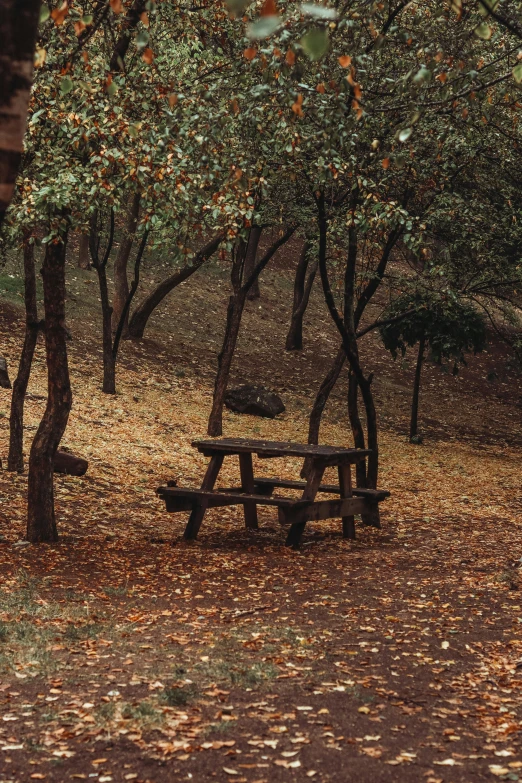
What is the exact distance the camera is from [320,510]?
1098 centimetres

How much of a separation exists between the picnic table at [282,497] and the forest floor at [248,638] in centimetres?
41

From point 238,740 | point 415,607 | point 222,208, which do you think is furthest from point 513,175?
point 238,740

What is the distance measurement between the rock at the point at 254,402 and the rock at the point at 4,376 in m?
5.96

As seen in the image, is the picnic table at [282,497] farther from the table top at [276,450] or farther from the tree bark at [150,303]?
the tree bark at [150,303]

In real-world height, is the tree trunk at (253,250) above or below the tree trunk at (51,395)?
above

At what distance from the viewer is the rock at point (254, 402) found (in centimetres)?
2416

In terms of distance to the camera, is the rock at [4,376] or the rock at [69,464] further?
the rock at [4,376]

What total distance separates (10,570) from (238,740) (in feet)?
15.9

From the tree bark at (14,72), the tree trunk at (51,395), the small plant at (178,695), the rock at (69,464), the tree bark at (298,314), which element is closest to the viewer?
the tree bark at (14,72)

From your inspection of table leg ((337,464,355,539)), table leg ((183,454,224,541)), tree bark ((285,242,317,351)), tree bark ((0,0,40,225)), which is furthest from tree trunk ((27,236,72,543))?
tree bark ((285,242,317,351))

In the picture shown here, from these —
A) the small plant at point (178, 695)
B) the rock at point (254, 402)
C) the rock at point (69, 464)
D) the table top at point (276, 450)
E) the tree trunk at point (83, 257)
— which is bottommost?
the rock at point (69, 464)

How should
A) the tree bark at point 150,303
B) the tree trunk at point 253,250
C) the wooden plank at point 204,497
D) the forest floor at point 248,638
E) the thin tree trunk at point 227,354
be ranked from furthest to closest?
the tree bark at point 150,303 → the tree trunk at point 253,250 → the thin tree trunk at point 227,354 → the wooden plank at point 204,497 → the forest floor at point 248,638

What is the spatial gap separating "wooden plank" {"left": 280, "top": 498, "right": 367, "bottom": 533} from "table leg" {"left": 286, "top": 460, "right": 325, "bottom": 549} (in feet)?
0.29

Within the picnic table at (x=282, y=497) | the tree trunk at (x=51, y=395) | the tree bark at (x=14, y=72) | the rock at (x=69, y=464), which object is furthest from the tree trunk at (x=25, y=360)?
the tree bark at (x=14, y=72)
